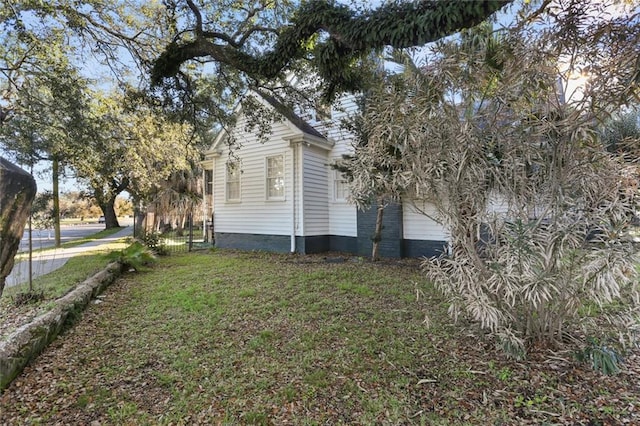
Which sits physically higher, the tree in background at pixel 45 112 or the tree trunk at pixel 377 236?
the tree in background at pixel 45 112

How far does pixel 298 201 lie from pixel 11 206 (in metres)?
8.08

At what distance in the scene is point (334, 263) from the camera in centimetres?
848

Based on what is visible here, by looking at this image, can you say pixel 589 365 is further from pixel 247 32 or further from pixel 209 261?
pixel 209 261

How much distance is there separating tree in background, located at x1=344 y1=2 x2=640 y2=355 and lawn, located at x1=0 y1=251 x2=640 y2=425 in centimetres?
50

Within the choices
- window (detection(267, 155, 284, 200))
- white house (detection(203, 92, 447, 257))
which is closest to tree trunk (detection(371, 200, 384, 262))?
white house (detection(203, 92, 447, 257))

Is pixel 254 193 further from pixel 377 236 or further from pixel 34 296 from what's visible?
pixel 34 296

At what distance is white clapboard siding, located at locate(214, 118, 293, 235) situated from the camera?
10398 mm

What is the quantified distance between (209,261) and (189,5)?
612cm

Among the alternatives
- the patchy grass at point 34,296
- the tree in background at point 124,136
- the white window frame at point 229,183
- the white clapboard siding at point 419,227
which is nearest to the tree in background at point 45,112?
the tree in background at point 124,136

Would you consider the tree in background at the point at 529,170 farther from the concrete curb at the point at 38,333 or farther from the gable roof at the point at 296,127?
the gable roof at the point at 296,127

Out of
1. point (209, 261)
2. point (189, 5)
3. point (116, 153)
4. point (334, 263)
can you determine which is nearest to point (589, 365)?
point (334, 263)

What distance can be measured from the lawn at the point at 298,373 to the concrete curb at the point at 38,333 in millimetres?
116

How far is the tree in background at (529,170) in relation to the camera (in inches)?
112

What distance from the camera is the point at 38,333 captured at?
3.46 m
